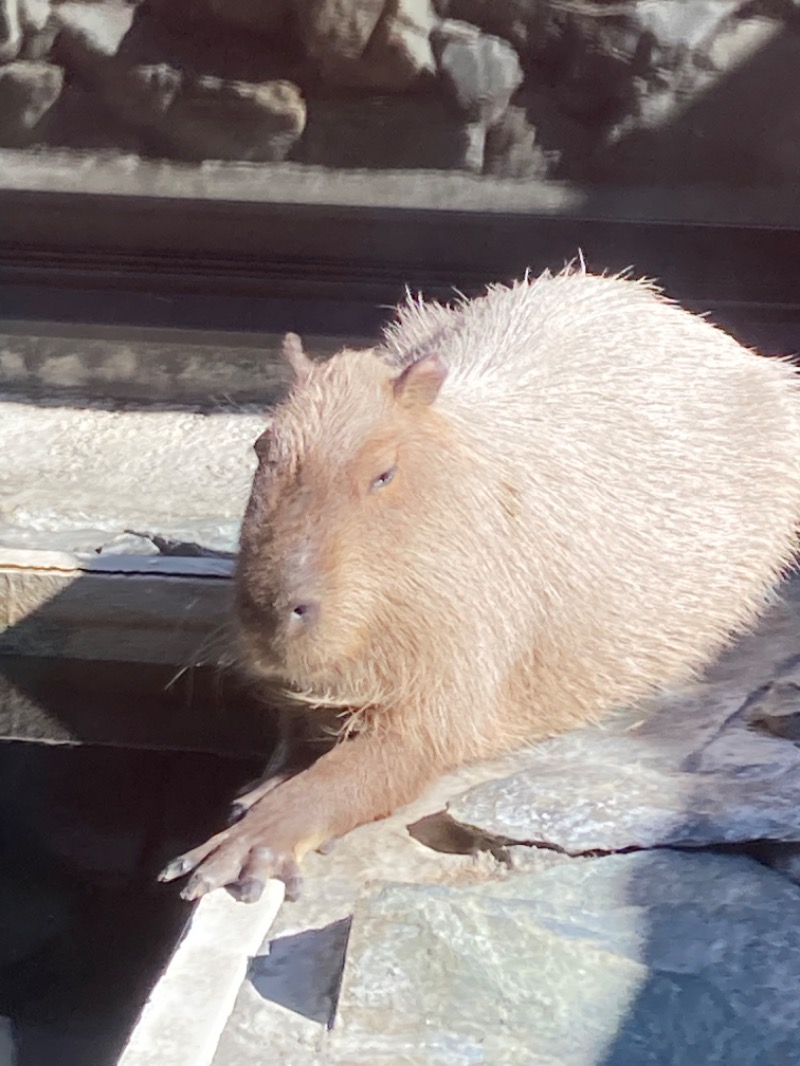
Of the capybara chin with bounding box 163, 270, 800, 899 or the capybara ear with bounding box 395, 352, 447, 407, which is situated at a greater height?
the capybara ear with bounding box 395, 352, 447, 407

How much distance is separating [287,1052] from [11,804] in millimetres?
1672

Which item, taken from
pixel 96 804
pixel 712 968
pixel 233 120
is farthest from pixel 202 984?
pixel 233 120

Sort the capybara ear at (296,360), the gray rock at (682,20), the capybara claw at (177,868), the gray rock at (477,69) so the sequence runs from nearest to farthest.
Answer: the capybara claw at (177,868), the capybara ear at (296,360), the gray rock at (682,20), the gray rock at (477,69)

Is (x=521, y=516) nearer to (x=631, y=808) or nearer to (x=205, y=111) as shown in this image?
(x=631, y=808)

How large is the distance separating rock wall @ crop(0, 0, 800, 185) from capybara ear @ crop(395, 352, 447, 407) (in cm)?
298

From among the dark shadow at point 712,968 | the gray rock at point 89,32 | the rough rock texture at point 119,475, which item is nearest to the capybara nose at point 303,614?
the dark shadow at point 712,968

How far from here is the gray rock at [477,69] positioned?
5.22 m

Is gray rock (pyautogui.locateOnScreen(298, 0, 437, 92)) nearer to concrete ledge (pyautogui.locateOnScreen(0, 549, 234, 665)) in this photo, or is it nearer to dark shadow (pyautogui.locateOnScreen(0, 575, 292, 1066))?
concrete ledge (pyautogui.locateOnScreen(0, 549, 234, 665))

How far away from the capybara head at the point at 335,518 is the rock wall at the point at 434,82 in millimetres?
2989

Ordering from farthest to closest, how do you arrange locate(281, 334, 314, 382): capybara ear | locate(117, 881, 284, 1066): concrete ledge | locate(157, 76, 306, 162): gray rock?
locate(157, 76, 306, 162): gray rock < locate(281, 334, 314, 382): capybara ear < locate(117, 881, 284, 1066): concrete ledge

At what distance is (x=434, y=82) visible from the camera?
529 cm

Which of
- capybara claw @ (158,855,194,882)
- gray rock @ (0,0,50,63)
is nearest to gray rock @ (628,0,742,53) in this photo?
gray rock @ (0,0,50,63)

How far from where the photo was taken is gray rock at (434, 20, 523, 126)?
17.1ft

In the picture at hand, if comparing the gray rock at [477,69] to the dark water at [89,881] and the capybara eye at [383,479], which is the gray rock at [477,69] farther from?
the capybara eye at [383,479]
